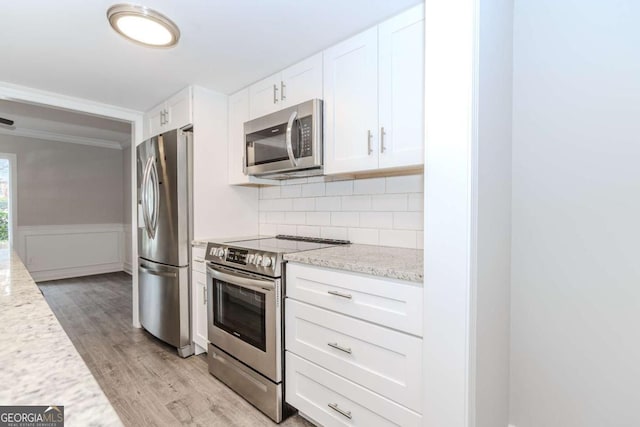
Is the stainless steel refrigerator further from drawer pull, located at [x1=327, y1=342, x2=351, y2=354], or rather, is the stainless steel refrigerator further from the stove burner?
drawer pull, located at [x1=327, y1=342, x2=351, y2=354]

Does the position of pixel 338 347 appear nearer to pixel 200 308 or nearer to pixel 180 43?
pixel 200 308

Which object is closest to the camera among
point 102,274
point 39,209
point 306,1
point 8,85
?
point 306,1

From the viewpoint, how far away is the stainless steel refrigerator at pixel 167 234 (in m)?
2.54

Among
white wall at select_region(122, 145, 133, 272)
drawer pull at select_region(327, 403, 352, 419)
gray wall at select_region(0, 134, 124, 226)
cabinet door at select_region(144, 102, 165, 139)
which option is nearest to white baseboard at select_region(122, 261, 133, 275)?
white wall at select_region(122, 145, 133, 272)

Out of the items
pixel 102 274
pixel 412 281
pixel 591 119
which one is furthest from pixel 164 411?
pixel 102 274

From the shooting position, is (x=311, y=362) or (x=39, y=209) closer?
(x=311, y=362)

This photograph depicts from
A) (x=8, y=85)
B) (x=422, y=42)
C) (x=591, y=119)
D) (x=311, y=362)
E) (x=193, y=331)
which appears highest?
(x=8, y=85)

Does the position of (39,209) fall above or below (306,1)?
below

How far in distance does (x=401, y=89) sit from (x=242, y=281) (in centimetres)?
141

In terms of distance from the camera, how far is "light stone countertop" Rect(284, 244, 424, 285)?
4.38 ft

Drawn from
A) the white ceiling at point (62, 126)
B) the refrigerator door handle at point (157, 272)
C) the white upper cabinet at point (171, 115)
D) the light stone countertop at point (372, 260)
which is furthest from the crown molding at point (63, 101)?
the light stone countertop at point (372, 260)

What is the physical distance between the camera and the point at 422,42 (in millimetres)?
1539

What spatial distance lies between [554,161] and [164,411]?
97.0 inches

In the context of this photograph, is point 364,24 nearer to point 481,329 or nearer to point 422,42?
point 422,42
